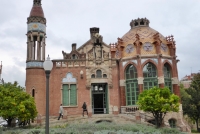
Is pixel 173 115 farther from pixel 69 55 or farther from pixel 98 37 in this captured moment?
pixel 69 55

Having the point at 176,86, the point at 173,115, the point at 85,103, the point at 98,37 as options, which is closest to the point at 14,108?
the point at 85,103

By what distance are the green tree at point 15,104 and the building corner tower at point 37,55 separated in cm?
447

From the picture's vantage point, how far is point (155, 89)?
66.7 ft

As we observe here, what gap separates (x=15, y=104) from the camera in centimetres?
1806

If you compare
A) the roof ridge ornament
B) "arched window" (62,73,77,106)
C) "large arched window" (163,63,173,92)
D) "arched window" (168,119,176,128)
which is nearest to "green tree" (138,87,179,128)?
"arched window" (168,119,176,128)

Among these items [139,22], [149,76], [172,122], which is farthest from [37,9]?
[172,122]

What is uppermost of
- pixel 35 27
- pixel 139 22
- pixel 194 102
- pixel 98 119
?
pixel 139 22

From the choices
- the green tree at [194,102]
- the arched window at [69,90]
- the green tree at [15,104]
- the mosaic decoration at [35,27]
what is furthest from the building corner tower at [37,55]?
the green tree at [194,102]

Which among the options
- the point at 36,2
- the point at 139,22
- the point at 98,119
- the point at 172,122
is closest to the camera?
A: the point at 98,119

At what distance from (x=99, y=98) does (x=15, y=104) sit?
11.5 meters

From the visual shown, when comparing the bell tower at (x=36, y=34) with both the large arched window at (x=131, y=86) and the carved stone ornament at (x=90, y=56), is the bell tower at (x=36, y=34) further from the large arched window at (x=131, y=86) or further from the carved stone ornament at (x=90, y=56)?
the large arched window at (x=131, y=86)

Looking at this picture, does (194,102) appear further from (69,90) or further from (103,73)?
(69,90)

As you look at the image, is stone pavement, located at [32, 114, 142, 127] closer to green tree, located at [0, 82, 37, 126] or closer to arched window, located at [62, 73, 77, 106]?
green tree, located at [0, 82, 37, 126]

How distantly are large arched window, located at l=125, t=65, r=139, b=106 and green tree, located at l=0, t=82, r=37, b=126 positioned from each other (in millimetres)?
10790
